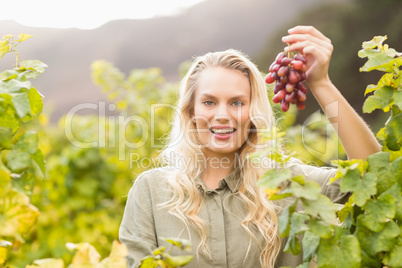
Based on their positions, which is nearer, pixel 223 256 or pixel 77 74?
pixel 223 256

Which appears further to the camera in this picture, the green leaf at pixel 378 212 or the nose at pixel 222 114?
the nose at pixel 222 114

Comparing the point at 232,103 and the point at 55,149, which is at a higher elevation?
the point at 232,103

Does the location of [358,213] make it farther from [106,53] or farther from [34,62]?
[106,53]

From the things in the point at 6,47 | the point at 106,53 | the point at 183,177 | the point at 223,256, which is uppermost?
the point at 106,53

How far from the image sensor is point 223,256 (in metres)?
1.66

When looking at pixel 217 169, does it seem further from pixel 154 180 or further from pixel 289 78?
pixel 289 78

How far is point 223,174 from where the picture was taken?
188cm

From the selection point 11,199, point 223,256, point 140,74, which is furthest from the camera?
point 140,74

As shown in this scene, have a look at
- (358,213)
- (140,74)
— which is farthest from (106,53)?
(358,213)

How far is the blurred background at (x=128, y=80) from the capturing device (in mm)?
3584

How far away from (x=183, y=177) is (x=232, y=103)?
1.12ft

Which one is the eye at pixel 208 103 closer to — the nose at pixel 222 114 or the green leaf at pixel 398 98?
the nose at pixel 222 114

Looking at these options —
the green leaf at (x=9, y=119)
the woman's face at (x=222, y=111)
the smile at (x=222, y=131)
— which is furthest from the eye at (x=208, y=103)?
the green leaf at (x=9, y=119)

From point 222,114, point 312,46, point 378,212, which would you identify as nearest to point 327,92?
point 312,46
